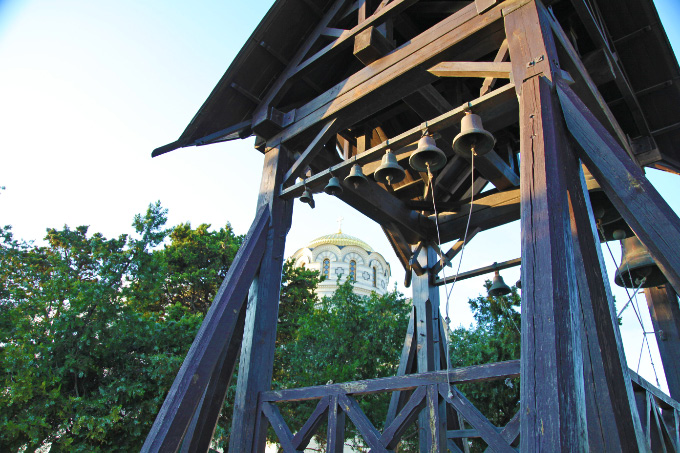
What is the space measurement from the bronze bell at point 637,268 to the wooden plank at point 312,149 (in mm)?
3336

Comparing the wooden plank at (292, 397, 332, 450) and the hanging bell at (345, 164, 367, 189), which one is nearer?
the wooden plank at (292, 397, 332, 450)

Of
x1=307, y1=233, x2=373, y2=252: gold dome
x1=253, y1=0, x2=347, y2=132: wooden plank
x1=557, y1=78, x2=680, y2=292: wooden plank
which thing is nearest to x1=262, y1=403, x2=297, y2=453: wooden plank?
x1=557, y1=78, x2=680, y2=292: wooden plank

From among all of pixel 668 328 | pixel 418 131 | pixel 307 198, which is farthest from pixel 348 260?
pixel 418 131

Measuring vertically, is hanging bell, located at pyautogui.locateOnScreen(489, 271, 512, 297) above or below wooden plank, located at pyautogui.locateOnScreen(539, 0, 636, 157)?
below

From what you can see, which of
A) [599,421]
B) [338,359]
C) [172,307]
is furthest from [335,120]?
[172,307]

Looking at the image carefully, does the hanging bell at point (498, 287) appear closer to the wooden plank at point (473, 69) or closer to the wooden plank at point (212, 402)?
the wooden plank at point (473, 69)

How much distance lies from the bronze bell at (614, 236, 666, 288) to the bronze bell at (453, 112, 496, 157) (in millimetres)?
2433

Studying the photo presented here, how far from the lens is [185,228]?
1842 cm

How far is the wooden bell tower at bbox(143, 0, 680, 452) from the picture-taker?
241 cm

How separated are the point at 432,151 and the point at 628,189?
1.54 metres

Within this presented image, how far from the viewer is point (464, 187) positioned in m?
7.00

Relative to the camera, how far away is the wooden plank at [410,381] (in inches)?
111

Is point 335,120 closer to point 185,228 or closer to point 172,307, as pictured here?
point 172,307

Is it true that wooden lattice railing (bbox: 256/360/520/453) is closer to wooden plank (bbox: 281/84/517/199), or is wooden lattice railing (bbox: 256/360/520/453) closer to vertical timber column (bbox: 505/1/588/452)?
vertical timber column (bbox: 505/1/588/452)
